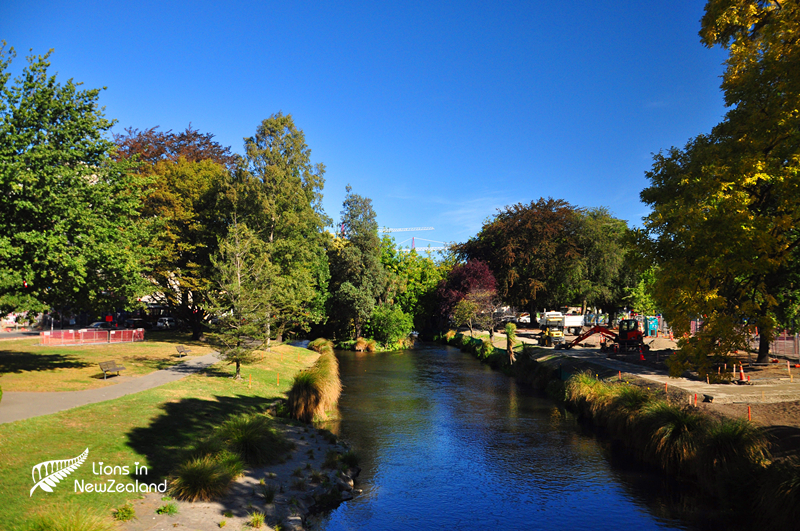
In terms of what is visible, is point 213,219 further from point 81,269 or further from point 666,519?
point 666,519

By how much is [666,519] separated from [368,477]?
911 centimetres

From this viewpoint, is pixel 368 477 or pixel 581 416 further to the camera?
pixel 581 416

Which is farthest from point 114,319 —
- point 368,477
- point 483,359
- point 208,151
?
point 368,477

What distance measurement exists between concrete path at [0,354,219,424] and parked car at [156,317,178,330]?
39.6 metres

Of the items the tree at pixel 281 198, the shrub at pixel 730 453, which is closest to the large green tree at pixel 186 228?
the tree at pixel 281 198

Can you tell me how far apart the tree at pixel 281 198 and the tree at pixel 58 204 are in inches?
647

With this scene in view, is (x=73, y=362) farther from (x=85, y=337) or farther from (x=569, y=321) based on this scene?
(x=569, y=321)

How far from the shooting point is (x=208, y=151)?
6744 centimetres

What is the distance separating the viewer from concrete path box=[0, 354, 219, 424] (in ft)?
52.8

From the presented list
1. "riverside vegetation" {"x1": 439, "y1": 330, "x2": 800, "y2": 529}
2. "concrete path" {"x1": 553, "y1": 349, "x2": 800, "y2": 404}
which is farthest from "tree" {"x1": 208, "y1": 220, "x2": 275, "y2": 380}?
"concrete path" {"x1": 553, "y1": 349, "x2": 800, "y2": 404}

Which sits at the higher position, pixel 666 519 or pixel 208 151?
pixel 208 151

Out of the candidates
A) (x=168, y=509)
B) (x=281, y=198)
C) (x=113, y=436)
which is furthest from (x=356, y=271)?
(x=168, y=509)

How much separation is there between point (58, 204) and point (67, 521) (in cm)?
1491

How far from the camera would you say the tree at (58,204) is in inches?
765
